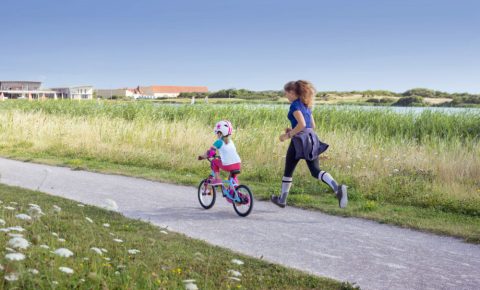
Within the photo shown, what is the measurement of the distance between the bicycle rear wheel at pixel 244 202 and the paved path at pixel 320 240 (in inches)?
5.0

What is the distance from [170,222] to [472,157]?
26.2 ft

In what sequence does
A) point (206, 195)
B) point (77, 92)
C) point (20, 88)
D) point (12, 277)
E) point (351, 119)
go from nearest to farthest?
point (12, 277) < point (206, 195) < point (351, 119) < point (77, 92) < point (20, 88)

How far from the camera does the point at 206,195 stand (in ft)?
29.7

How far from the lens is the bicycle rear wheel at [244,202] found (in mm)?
8109

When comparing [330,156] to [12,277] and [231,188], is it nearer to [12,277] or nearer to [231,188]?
[231,188]

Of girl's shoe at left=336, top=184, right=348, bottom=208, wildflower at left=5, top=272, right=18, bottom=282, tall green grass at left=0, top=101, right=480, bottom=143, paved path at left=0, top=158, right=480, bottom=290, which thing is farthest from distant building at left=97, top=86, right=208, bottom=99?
wildflower at left=5, top=272, right=18, bottom=282

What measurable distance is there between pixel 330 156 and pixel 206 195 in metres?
5.24

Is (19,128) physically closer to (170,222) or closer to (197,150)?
(197,150)

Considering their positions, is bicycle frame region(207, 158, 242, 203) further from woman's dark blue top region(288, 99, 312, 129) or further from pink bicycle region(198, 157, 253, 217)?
woman's dark blue top region(288, 99, 312, 129)

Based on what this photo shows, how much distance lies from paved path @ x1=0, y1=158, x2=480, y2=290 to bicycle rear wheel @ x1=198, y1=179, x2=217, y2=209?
0.13 meters

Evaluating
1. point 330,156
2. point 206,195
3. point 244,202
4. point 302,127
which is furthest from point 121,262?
point 330,156

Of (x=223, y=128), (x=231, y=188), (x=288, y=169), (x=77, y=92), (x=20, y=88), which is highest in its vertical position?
(x=20, y=88)

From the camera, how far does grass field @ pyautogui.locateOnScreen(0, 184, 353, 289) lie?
4.34 m

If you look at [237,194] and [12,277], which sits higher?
[12,277]
